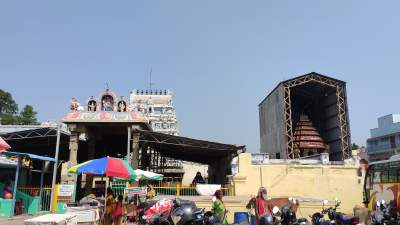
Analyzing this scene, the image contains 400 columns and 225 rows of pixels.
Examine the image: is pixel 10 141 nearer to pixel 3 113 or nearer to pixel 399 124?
pixel 3 113

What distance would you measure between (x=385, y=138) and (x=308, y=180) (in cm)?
3187

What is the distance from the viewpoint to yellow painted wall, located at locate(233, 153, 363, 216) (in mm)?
21375

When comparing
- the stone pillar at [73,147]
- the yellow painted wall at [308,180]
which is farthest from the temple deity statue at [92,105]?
the yellow painted wall at [308,180]

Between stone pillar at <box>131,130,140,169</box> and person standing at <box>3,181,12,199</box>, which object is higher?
stone pillar at <box>131,130,140,169</box>

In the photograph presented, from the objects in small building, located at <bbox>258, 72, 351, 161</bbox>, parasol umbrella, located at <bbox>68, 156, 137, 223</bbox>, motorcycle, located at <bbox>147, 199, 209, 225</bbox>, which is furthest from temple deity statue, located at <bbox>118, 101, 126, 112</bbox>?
small building, located at <bbox>258, 72, 351, 161</bbox>

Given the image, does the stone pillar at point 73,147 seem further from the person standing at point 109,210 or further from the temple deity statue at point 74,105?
the person standing at point 109,210

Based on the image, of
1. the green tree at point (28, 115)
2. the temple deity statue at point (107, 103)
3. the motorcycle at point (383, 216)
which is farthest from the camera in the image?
the green tree at point (28, 115)

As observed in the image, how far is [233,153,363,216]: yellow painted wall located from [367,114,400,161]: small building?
2734cm

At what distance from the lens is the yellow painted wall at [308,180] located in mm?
21375

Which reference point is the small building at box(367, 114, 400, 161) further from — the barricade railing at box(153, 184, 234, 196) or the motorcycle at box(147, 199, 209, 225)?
the motorcycle at box(147, 199, 209, 225)

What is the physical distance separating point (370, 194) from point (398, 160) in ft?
9.56

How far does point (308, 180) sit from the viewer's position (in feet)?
72.3

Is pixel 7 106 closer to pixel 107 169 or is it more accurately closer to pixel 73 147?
pixel 73 147

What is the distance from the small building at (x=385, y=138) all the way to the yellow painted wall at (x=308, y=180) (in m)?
27.3
